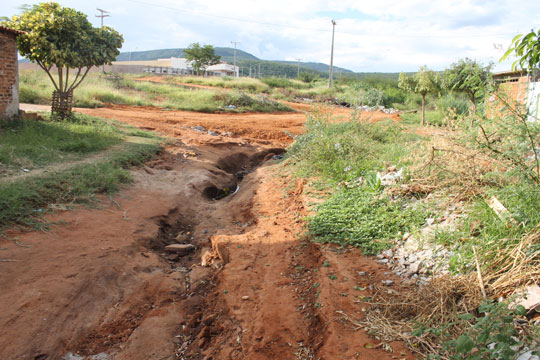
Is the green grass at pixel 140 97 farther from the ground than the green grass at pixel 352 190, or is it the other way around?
the green grass at pixel 140 97

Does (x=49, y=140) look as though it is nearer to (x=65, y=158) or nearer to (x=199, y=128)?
(x=65, y=158)

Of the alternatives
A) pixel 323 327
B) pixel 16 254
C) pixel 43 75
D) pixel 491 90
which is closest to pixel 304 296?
pixel 323 327

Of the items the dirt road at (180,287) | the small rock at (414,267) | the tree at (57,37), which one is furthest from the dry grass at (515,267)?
the tree at (57,37)

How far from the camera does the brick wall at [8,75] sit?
9383mm

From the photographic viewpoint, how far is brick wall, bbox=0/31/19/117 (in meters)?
9.38

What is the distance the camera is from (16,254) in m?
4.22

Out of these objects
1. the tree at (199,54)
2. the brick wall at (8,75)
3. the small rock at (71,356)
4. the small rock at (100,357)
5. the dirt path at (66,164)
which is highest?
the tree at (199,54)

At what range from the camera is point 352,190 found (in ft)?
20.2

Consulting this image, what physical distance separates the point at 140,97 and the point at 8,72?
401 inches

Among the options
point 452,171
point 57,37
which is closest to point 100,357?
point 452,171

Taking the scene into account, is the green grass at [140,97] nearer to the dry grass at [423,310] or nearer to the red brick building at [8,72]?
the red brick building at [8,72]

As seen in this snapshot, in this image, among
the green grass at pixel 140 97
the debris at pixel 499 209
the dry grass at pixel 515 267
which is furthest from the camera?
the green grass at pixel 140 97

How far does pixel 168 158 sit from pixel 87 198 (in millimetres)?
3358

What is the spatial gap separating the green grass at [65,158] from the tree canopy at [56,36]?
168 cm
